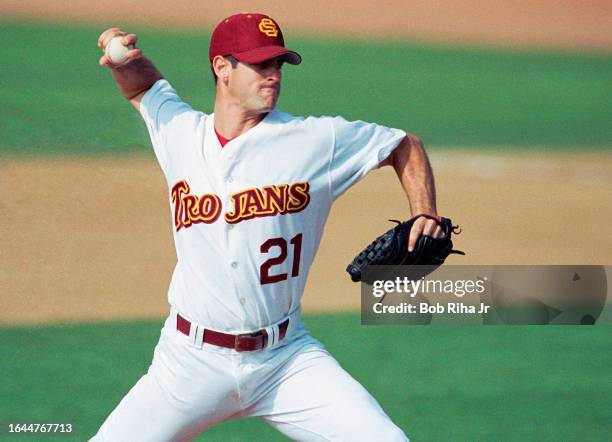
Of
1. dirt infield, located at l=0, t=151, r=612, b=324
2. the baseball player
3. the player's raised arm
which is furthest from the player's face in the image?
dirt infield, located at l=0, t=151, r=612, b=324

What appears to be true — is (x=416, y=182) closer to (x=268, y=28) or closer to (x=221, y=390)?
(x=268, y=28)

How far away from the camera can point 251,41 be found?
397 cm

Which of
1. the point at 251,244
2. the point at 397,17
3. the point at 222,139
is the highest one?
the point at 222,139

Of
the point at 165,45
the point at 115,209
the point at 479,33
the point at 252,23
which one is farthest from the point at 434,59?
the point at 252,23

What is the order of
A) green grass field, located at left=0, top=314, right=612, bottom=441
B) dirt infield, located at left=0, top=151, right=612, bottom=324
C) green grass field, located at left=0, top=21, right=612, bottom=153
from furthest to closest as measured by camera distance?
1. green grass field, located at left=0, top=21, right=612, bottom=153
2. dirt infield, located at left=0, top=151, right=612, bottom=324
3. green grass field, located at left=0, top=314, right=612, bottom=441

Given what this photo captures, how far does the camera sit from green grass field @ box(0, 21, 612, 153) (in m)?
9.80

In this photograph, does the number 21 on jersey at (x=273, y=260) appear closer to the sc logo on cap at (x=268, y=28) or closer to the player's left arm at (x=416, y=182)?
the player's left arm at (x=416, y=182)

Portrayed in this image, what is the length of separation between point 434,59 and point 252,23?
317 inches

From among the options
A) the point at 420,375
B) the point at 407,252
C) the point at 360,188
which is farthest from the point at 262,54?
the point at 360,188

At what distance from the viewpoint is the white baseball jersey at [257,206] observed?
3.97 m

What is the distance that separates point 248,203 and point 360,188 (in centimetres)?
514

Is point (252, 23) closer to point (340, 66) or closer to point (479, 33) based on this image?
point (340, 66)

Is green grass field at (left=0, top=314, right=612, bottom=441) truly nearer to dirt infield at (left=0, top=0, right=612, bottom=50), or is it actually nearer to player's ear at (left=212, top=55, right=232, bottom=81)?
player's ear at (left=212, top=55, right=232, bottom=81)

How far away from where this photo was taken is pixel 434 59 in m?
11.9
